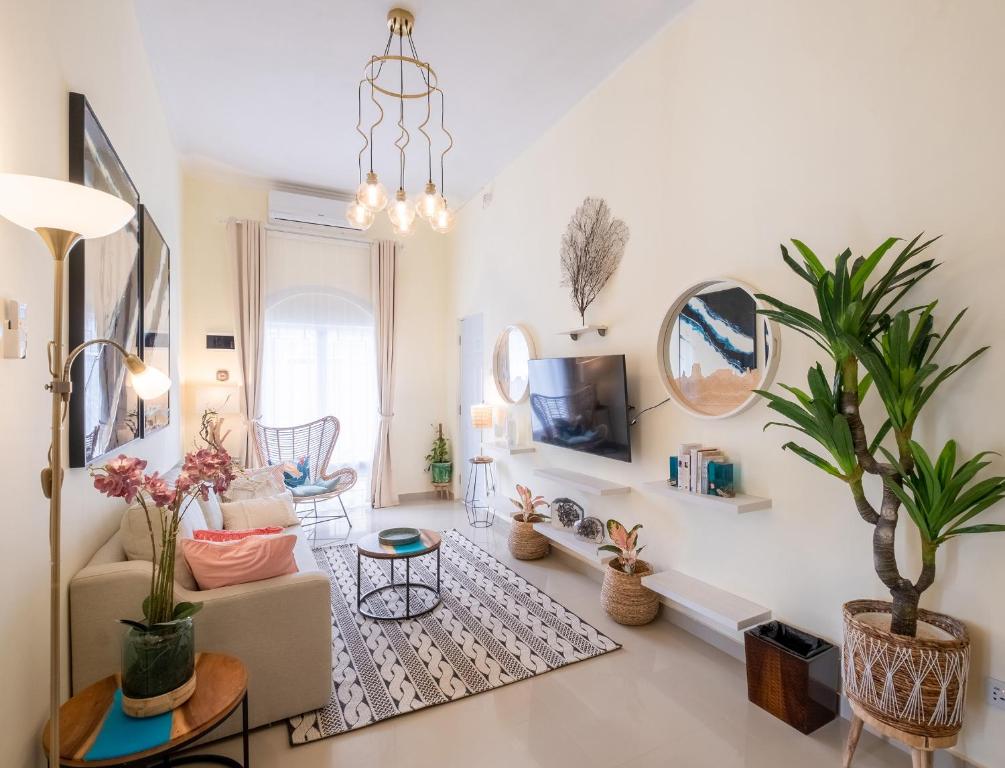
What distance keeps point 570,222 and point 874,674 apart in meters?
3.30

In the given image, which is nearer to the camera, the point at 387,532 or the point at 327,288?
the point at 387,532

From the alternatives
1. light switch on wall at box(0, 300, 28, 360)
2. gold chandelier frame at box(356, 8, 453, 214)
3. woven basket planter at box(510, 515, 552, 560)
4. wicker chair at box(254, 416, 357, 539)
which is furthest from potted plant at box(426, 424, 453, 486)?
light switch on wall at box(0, 300, 28, 360)

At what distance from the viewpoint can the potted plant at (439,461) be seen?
6219mm

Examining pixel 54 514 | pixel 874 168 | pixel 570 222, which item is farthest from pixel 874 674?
pixel 570 222

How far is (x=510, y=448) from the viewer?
472cm

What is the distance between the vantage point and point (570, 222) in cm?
403

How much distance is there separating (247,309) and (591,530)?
4.24 m

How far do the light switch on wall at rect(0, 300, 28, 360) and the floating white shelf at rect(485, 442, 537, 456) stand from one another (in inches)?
138

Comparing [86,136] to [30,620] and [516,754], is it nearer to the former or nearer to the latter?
[30,620]

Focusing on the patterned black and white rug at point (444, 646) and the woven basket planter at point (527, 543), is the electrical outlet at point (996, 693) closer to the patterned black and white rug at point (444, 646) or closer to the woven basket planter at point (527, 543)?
the patterned black and white rug at point (444, 646)

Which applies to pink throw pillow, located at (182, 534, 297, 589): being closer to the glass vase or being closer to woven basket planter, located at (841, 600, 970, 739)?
the glass vase

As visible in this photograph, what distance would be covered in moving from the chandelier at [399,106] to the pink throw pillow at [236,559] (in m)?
1.81

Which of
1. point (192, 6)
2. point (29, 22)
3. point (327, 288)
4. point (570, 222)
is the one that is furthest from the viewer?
point (327, 288)

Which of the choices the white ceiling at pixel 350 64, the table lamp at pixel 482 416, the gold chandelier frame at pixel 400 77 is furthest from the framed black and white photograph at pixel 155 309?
the table lamp at pixel 482 416
